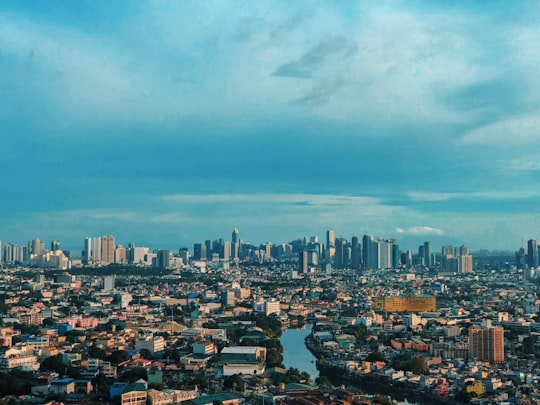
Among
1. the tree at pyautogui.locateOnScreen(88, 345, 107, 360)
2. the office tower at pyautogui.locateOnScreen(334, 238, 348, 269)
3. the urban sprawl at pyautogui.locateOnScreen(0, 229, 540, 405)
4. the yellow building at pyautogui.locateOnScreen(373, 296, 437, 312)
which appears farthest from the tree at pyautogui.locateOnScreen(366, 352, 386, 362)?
the office tower at pyautogui.locateOnScreen(334, 238, 348, 269)

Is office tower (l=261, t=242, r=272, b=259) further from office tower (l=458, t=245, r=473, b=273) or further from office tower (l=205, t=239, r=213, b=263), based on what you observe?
office tower (l=458, t=245, r=473, b=273)

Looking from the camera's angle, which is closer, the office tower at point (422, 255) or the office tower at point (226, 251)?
the office tower at point (422, 255)

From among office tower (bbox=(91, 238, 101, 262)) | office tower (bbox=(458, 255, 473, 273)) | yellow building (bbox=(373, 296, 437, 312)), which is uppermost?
office tower (bbox=(91, 238, 101, 262))

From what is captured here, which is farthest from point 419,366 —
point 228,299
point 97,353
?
point 228,299

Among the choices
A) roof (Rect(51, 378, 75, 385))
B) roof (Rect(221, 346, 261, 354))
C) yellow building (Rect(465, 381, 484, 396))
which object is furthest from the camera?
roof (Rect(221, 346, 261, 354))

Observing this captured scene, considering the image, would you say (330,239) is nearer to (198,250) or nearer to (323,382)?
(198,250)

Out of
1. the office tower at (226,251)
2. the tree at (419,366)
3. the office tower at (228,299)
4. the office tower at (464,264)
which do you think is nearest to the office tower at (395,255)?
the office tower at (464,264)

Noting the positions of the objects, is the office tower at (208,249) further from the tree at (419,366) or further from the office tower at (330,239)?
the tree at (419,366)
